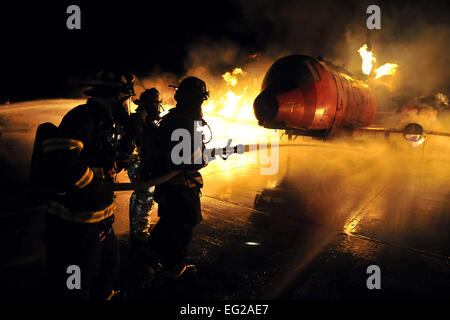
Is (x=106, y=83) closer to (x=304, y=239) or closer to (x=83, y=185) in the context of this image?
(x=83, y=185)

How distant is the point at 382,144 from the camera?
1116 cm

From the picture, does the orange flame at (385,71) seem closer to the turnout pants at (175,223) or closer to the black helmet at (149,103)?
the black helmet at (149,103)

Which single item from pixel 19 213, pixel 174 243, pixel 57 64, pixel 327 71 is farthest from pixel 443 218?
pixel 57 64

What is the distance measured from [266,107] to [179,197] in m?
3.90

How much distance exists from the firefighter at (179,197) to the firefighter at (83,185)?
0.59m

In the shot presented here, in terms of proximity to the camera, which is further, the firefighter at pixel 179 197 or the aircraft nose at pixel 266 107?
the aircraft nose at pixel 266 107

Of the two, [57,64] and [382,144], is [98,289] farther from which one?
[57,64]

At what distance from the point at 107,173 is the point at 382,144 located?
11.9 m

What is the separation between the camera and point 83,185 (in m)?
1.77

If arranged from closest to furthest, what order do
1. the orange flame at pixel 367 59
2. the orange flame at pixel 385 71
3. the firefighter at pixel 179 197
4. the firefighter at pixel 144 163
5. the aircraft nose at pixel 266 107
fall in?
the firefighter at pixel 179 197 → the firefighter at pixel 144 163 → the aircraft nose at pixel 266 107 → the orange flame at pixel 367 59 → the orange flame at pixel 385 71

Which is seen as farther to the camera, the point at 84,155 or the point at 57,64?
the point at 57,64

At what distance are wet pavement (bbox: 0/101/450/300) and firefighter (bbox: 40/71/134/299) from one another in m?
0.86

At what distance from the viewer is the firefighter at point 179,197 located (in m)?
2.63

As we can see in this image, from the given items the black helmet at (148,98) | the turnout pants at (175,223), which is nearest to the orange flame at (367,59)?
the black helmet at (148,98)
